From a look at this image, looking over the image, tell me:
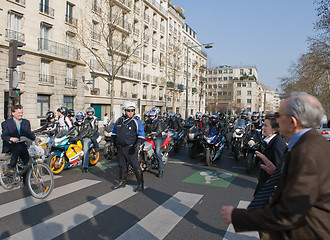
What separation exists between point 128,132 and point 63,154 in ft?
8.40

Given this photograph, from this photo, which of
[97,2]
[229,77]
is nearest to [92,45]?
[97,2]

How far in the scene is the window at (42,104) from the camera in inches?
851

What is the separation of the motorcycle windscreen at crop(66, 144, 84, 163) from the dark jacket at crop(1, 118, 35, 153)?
5.47ft

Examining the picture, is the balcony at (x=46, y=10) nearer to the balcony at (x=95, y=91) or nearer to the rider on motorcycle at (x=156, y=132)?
the balcony at (x=95, y=91)

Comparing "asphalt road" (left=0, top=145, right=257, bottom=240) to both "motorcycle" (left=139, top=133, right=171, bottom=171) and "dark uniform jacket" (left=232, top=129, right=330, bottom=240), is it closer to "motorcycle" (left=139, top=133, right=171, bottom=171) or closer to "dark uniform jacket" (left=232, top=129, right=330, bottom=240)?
"motorcycle" (left=139, top=133, right=171, bottom=171)

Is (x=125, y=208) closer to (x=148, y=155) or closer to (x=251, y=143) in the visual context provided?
(x=148, y=155)

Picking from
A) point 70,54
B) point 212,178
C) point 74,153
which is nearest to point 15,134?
point 74,153

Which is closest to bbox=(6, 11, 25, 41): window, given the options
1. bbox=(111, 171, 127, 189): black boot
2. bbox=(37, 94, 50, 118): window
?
bbox=(37, 94, 50, 118): window

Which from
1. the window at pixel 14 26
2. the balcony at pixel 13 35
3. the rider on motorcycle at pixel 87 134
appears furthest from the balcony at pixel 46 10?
the rider on motorcycle at pixel 87 134

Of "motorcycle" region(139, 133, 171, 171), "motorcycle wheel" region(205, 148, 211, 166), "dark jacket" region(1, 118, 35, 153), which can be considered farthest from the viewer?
"motorcycle wheel" region(205, 148, 211, 166)

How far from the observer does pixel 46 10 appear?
22031 millimetres

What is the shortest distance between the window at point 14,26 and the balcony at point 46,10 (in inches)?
88.2

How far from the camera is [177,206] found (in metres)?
4.87

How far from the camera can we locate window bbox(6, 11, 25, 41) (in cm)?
1889
